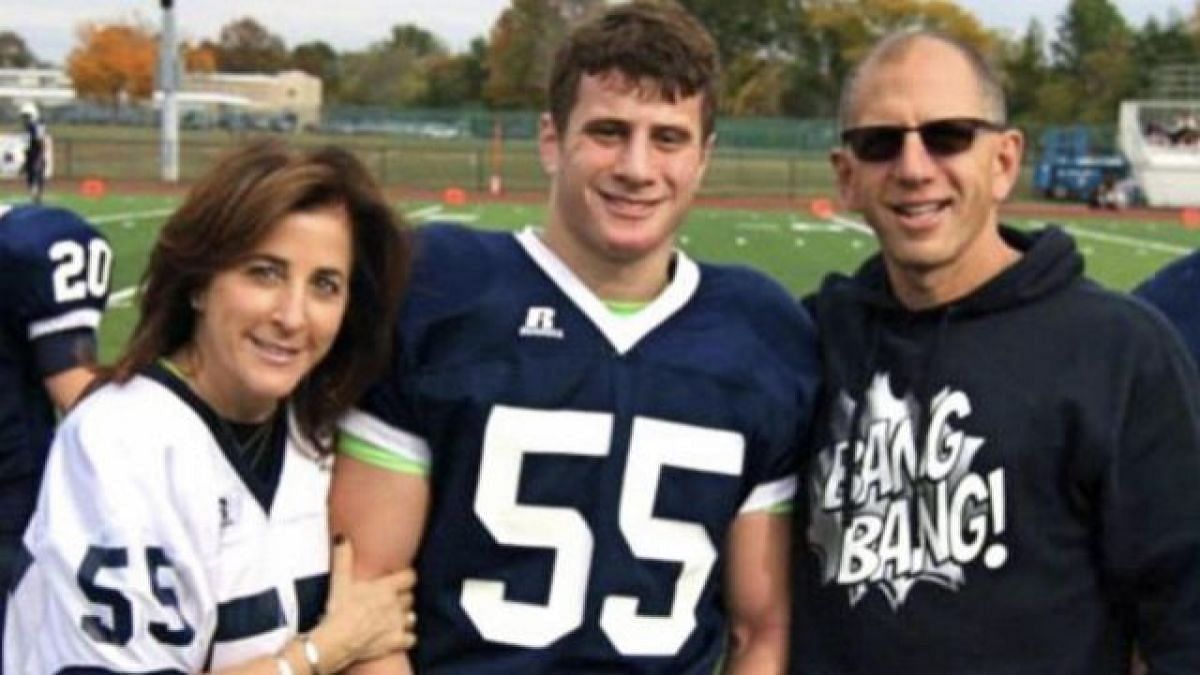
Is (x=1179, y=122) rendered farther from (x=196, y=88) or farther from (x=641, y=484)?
(x=196, y=88)

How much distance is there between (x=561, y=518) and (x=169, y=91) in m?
30.3

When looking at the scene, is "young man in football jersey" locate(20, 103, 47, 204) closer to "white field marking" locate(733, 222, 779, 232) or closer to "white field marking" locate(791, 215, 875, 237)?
"white field marking" locate(733, 222, 779, 232)

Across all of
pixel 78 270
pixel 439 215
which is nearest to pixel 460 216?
pixel 439 215

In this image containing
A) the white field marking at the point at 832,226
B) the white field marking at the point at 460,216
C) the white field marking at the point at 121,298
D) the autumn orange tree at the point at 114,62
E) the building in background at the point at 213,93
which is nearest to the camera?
the white field marking at the point at 121,298

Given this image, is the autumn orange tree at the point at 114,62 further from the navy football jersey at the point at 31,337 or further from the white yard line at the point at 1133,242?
the navy football jersey at the point at 31,337

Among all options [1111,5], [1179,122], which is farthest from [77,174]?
[1111,5]

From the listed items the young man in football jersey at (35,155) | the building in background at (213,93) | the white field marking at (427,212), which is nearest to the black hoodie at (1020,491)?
the white field marking at (427,212)

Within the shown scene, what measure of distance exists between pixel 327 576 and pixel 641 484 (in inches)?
19.5

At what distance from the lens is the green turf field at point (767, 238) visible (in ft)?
55.2

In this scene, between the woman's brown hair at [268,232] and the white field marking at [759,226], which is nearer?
the woman's brown hair at [268,232]

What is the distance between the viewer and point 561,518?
2.58 m

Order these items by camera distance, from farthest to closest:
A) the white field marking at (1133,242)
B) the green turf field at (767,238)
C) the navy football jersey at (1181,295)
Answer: the white field marking at (1133,242) → the green turf field at (767,238) → the navy football jersey at (1181,295)

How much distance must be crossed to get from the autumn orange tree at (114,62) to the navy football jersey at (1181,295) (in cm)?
9284

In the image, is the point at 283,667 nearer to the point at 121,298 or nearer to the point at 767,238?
the point at 121,298
